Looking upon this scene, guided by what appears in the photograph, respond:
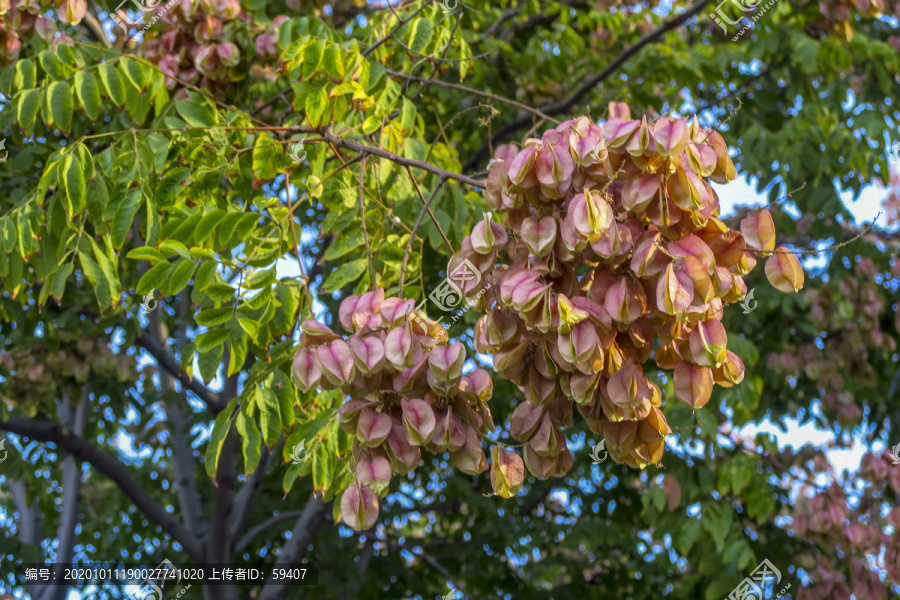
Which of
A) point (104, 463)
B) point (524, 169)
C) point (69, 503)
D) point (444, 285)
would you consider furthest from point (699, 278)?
point (69, 503)

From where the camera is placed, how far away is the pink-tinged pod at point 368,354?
156 cm

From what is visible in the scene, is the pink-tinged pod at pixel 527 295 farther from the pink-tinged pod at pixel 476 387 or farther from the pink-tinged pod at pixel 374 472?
the pink-tinged pod at pixel 374 472

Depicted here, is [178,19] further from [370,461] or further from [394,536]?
[394,536]

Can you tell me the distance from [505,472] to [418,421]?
252mm

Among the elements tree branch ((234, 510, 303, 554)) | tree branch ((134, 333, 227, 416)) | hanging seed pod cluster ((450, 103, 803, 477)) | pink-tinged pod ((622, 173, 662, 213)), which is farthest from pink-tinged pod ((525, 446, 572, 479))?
tree branch ((234, 510, 303, 554))

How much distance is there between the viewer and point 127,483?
177 inches

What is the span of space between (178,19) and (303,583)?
11.6 ft

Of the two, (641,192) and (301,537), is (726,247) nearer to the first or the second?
(641,192)

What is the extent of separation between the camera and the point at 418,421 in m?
1.56

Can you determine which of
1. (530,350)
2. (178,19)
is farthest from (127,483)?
(530,350)

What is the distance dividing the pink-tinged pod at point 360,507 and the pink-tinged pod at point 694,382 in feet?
2.12

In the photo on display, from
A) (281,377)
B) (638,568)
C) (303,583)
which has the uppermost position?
(303,583)

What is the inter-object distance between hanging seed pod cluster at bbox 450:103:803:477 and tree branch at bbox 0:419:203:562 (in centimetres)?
327

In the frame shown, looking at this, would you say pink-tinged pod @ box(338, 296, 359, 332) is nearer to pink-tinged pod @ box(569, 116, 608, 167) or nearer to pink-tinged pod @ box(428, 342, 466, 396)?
pink-tinged pod @ box(428, 342, 466, 396)
